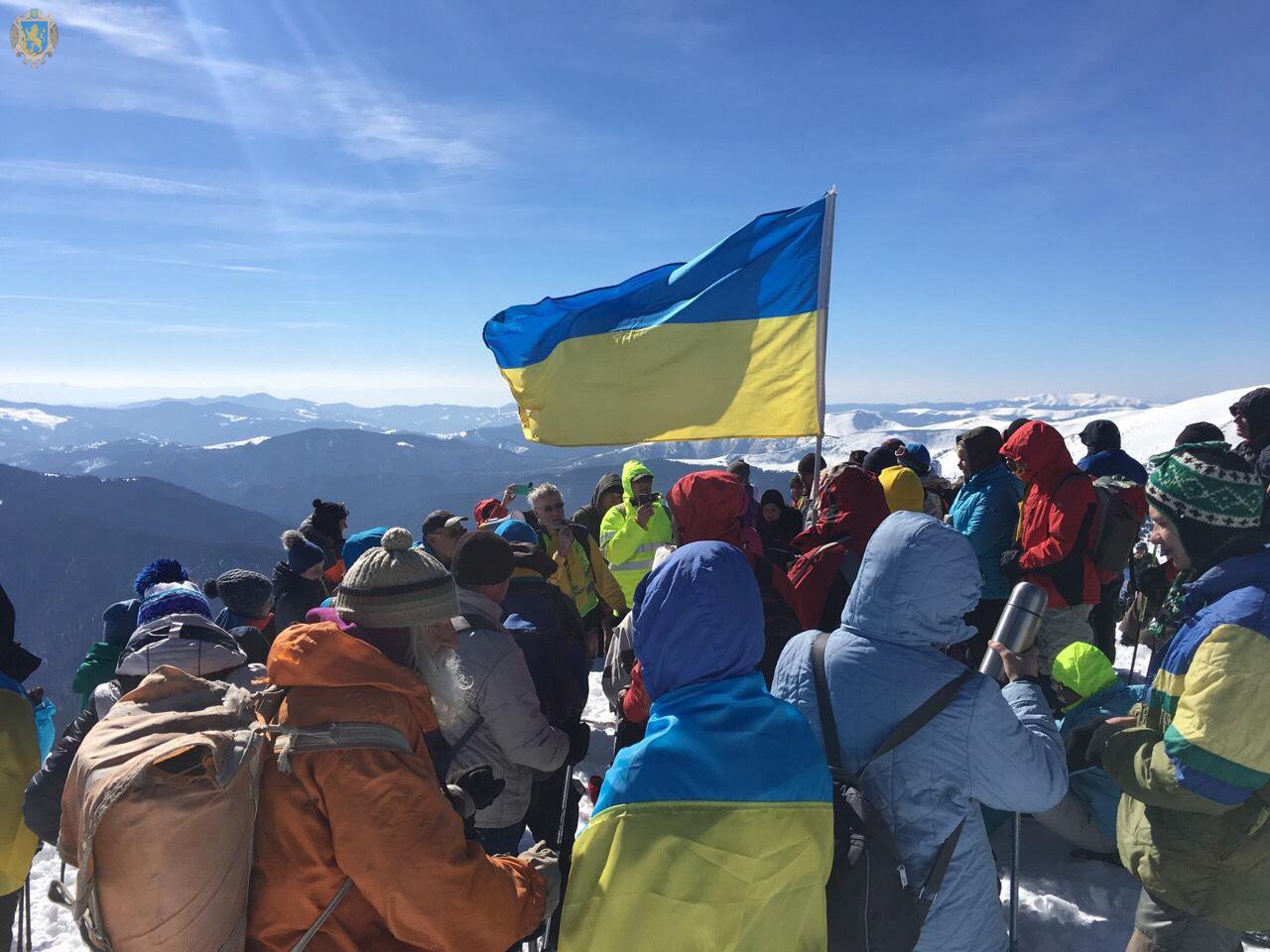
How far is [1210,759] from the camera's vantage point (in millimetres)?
2311

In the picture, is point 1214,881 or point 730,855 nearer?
point 730,855

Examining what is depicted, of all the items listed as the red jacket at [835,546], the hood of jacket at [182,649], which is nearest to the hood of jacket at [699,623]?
the hood of jacket at [182,649]

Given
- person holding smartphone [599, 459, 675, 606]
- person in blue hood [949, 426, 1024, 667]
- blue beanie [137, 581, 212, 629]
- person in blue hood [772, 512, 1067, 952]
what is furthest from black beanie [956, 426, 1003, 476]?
blue beanie [137, 581, 212, 629]

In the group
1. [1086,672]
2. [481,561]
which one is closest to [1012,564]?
[1086,672]

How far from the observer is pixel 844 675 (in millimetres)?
2441

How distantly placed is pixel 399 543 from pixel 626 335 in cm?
476

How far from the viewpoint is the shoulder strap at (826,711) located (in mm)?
2406

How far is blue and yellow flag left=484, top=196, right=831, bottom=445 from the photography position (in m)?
6.38

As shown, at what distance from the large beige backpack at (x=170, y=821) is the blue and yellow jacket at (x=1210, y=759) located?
8.43ft

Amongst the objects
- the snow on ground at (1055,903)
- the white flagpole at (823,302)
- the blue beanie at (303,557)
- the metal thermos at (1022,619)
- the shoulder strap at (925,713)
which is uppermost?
the white flagpole at (823,302)

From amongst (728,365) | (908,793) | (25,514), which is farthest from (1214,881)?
(25,514)

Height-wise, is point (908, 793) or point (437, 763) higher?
point (908, 793)

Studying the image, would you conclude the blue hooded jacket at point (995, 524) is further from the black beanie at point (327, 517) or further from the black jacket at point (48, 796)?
the black beanie at point (327, 517)

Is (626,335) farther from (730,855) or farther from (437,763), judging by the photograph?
(730,855)
